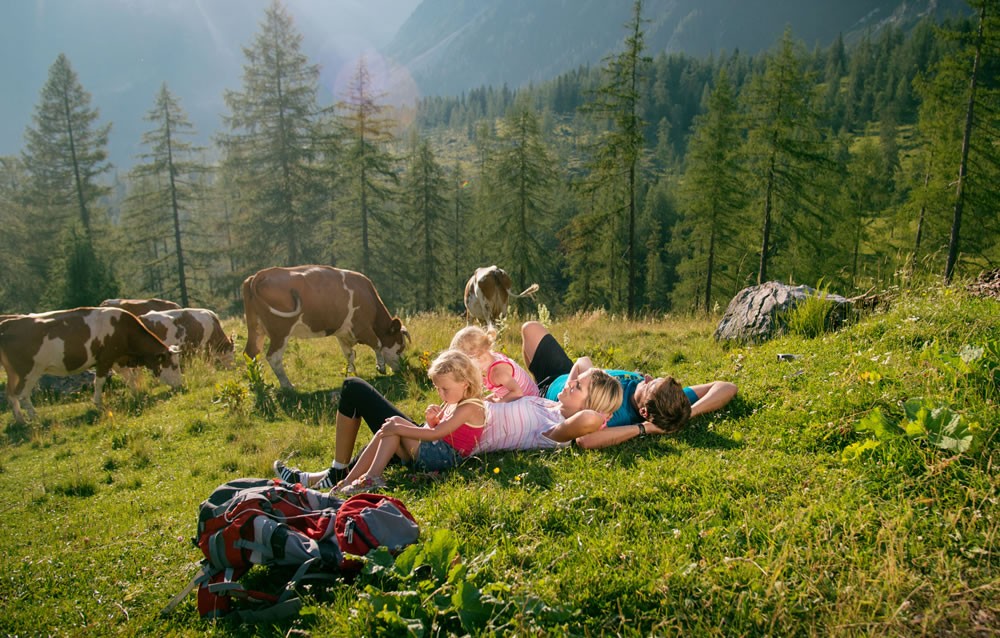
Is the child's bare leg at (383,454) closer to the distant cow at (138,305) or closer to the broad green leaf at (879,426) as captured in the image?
the broad green leaf at (879,426)

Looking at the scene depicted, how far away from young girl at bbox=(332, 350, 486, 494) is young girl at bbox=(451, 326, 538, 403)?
619mm

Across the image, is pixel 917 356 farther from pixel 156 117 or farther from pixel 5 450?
pixel 156 117

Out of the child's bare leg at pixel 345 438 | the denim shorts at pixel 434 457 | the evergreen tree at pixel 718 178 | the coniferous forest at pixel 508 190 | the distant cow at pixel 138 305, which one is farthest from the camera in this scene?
the evergreen tree at pixel 718 178

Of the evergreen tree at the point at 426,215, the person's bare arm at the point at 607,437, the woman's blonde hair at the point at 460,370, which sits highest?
the evergreen tree at the point at 426,215

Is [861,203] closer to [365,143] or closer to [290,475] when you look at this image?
[365,143]

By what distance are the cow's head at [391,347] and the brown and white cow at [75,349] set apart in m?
4.01

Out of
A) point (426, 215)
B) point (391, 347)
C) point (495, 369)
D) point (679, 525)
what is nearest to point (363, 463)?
point (495, 369)

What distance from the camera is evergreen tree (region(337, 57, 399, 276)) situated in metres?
30.7

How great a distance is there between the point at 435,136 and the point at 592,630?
15892 centimetres

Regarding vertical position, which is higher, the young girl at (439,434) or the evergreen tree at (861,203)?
the evergreen tree at (861,203)

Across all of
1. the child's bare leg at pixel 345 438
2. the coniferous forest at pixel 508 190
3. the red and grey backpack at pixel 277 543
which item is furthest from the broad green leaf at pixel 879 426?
the coniferous forest at pixel 508 190

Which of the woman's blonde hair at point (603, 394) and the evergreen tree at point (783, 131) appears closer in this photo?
the woman's blonde hair at point (603, 394)

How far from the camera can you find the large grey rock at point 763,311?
7859 mm

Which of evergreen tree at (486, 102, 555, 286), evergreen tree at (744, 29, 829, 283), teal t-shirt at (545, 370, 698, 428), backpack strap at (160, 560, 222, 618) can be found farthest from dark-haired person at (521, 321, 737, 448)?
evergreen tree at (486, 102, 555, 286)
